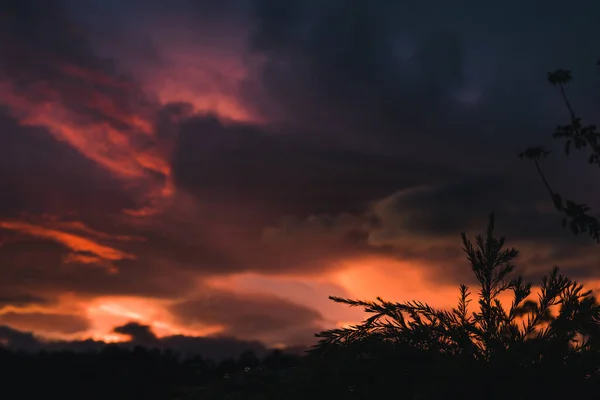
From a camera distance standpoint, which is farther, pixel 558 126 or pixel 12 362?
pixel 12 362

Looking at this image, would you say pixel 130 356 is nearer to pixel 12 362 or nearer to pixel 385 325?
pixel 12 362

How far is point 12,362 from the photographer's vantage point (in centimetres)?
1518

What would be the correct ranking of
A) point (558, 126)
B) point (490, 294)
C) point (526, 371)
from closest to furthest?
1. point (526, 371)
2. point (490, 294)
3. point (558, 126)

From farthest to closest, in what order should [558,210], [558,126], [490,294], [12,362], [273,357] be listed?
[12,362]
[558,126]
[273,357]
[558,210]
[490,294]

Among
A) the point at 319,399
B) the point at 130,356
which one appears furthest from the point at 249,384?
the point at 130,356

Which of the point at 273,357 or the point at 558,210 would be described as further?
the point at 273,357

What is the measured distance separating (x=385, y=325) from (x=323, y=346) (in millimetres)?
810

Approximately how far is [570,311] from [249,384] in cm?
409

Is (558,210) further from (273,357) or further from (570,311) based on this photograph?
(273,357)

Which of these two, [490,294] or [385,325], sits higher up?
[490,294]

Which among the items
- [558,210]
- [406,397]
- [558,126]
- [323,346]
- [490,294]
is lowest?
[406,397]

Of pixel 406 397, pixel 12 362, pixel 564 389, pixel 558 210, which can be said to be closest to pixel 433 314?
pixel 406 397

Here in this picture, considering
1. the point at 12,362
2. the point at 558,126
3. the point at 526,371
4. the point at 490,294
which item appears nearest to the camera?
the point at 526,371

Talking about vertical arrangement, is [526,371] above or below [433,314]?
below
